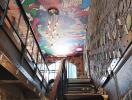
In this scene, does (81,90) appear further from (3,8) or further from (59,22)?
(59,22)

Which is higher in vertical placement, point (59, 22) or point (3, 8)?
point (59, 22)

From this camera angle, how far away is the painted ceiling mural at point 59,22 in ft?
25.5

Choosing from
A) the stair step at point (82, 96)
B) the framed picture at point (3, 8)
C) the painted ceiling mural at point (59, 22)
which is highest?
the painted ceiling mural at point (59, 22)

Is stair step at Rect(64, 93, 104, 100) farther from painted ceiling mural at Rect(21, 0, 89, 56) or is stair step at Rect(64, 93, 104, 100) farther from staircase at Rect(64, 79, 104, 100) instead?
painted ceiling mural at Rect(21, 0, 89, 56)

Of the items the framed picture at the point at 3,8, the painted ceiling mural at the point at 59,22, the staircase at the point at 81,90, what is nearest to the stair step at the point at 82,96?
the staircase at the point at 81,90

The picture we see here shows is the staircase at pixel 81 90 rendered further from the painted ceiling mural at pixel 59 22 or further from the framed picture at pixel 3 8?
the painted ceiling mural at pixel 59 22

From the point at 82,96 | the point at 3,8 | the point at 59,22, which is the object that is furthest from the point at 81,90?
the point at 59,22

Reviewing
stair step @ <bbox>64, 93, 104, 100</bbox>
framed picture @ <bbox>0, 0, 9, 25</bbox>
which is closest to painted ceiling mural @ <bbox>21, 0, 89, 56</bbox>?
framed picture @ <bbox>0, 0, 9, 25</bbox>

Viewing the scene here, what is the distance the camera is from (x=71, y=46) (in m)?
11.2

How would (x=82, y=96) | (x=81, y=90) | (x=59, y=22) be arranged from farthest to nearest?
1. (x=59, y=22)
2. (x=81, y=90)
3. (x=82, y=96)

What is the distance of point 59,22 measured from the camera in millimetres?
8914

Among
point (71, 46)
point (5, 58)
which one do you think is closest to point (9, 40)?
point (5, 58)

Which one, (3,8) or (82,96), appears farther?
(82,96)

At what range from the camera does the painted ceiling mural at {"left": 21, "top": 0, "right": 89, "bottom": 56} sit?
25.5 ft
